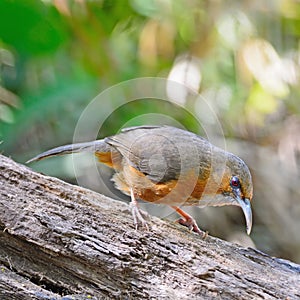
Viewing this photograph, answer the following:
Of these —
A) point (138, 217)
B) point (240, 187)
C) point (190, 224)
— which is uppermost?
point (240, 187)

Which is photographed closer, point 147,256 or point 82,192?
point 147,256

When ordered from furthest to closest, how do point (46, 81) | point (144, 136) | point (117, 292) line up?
point (46, 81) → point (144, 136) → point (117, 292)

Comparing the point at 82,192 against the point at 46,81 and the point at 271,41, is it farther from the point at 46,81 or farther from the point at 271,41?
the point at 271,41

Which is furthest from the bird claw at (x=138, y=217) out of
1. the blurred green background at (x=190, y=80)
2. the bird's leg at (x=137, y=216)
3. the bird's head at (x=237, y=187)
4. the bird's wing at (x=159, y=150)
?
the blurred green background at (x=190, y=80)

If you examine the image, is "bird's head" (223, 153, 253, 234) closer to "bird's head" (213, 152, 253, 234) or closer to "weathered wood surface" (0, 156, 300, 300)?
"bird's head" (213, 152, 253, 234)

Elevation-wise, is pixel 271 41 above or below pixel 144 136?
above

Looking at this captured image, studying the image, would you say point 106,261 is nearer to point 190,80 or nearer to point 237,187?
point 237,187

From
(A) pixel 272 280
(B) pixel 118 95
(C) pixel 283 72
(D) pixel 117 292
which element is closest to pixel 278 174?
(C) pixel 283 72

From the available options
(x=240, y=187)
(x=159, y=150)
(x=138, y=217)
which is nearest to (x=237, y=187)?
(x=240, y=187)
